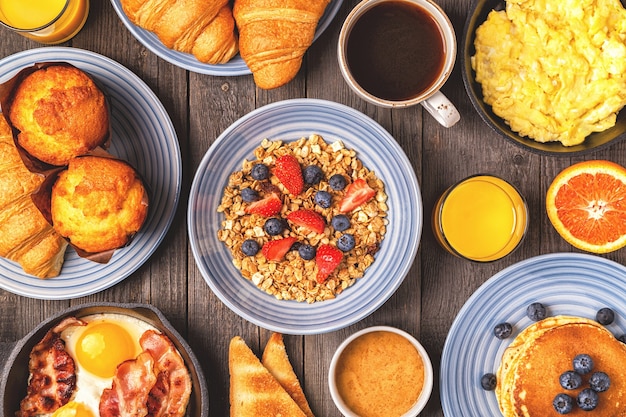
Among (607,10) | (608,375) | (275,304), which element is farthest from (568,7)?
(275,304)

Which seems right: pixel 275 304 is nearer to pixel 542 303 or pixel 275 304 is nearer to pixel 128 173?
pixel 128 173

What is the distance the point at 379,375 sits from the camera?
1894mm

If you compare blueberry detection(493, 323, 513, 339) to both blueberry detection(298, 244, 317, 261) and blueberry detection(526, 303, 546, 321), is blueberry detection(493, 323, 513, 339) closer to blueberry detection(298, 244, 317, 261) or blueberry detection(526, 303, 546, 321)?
blueberry detection(526, 303, 546, 321)

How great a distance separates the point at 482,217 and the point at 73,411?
1.31 metres

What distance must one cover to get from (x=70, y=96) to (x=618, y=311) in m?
1.69

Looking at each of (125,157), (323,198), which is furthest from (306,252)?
(125,157)

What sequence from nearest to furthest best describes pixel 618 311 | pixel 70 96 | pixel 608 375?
pixel 70 96 < pixel 608 375 < pixel 618 311

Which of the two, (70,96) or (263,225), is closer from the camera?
(70,96)

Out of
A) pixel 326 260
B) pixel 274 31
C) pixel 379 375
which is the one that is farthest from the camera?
pixel 379 375

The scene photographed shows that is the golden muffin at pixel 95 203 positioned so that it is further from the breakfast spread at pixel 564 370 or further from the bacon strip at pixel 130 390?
the breakfast spread at pixel 564 370

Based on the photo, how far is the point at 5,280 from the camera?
72.5 inches

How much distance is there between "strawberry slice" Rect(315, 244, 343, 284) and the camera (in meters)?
1.79

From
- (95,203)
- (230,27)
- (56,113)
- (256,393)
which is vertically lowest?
(256,393)

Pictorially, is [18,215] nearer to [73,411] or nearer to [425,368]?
[73,411]
